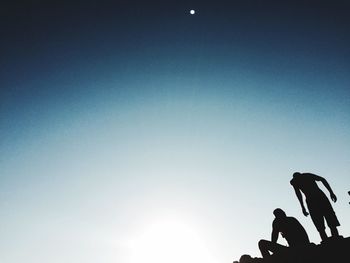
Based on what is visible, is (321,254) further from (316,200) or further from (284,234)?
(316,200)

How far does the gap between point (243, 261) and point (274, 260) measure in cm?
74

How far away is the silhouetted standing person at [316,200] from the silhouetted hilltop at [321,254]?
1397 millimetres

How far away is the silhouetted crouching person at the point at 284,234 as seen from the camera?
7.59 meters

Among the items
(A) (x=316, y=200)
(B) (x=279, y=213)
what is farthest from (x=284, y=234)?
(A) (x=316, y=200)

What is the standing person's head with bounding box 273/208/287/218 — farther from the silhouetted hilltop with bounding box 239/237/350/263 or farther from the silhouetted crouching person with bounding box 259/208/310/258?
the silhouetted hilltop with bounding box 239/237/350/263

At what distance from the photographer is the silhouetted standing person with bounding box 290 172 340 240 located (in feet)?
28.0

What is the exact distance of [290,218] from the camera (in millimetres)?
7867

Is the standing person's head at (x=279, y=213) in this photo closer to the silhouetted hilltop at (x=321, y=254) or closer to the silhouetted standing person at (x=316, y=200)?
the silhouetted hilltop at (x=321, y=254)

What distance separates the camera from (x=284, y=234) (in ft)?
25.9

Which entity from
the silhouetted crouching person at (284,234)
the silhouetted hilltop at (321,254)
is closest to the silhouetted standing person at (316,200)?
the silhouetted crouching person at (284,234)

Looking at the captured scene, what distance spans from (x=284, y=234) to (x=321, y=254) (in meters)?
1.08

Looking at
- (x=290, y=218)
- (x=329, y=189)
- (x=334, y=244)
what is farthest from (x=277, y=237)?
(x=329, y=189)

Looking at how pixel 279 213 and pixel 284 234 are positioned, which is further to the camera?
pixel 279 213

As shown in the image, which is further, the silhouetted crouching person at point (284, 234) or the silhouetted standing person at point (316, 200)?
the silhouetted standing person at point (316, 200)
